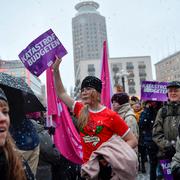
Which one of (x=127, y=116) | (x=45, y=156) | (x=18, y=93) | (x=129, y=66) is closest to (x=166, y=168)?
(x=127, y=116)

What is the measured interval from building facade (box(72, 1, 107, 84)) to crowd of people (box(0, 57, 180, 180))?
499 feet

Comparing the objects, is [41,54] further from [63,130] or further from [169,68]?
[169,68]

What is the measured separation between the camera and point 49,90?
4.79 metres

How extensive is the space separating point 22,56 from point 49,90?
3.29ft

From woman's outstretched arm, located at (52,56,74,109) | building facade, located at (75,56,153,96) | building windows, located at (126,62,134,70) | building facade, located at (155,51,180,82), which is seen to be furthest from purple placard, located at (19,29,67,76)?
building facade, located at (155,51,180,82)

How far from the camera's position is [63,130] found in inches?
177

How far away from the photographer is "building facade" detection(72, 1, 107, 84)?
156625 mm

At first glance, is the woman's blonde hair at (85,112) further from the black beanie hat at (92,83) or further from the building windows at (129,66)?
the building windows at (129,66)

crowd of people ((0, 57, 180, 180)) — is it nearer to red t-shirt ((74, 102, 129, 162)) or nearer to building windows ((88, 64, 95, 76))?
red t-shirt ((74, 102, 129, 162))

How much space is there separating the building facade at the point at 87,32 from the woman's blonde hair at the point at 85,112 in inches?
6026

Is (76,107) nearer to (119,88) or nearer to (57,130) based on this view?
(57,130)

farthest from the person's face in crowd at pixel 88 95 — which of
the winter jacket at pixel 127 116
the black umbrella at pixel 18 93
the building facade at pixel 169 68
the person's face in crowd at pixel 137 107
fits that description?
the building facade at pixel 169 68

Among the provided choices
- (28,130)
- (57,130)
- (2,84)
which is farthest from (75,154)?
(2,84)

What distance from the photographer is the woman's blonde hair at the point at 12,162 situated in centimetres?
143
